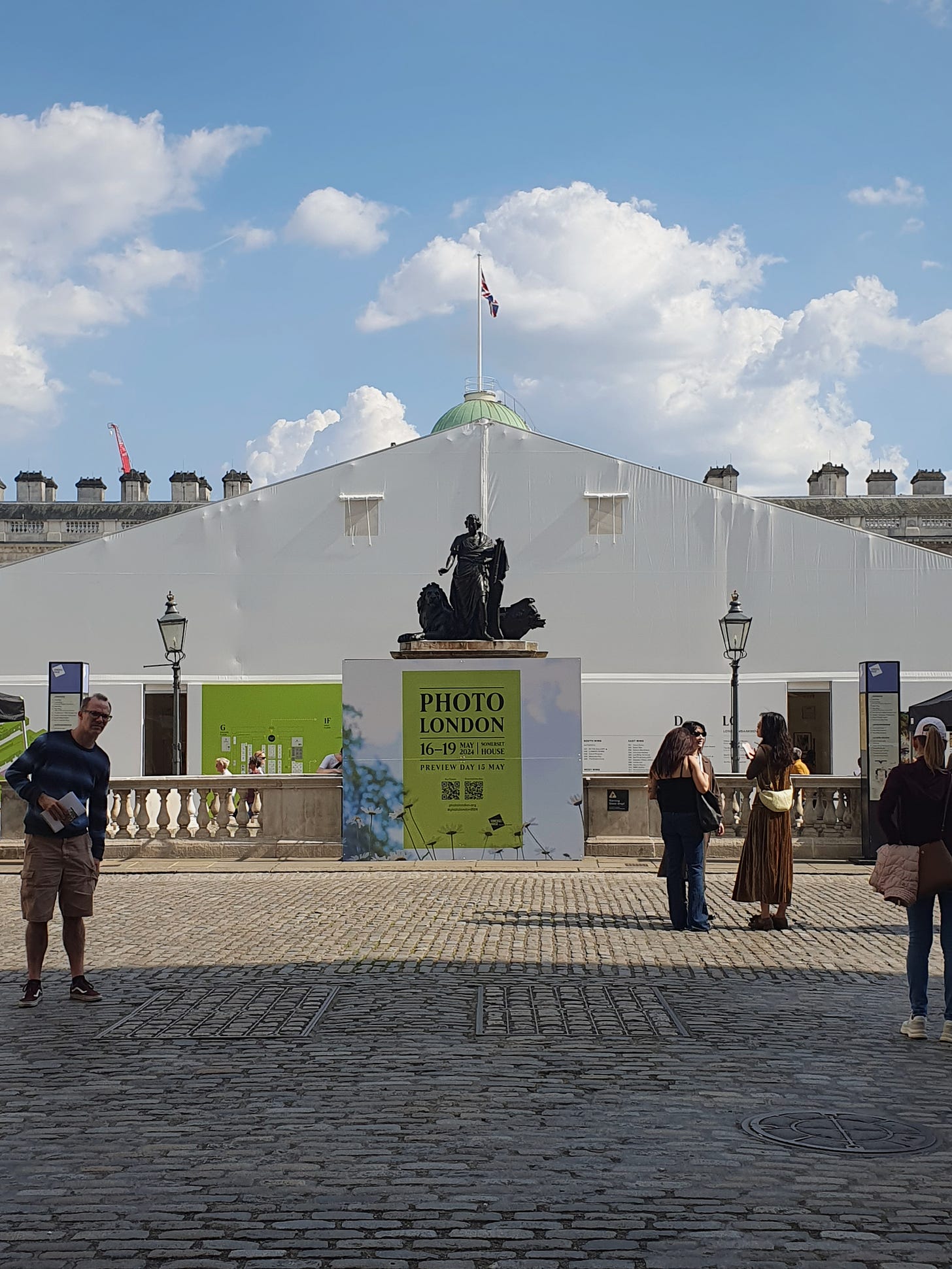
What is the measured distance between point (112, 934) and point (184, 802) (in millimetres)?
7095

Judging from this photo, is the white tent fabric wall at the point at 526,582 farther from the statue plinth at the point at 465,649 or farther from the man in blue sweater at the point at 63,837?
the man in blue sweater at the point at 63,837

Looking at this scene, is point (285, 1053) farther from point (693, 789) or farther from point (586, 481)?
Result: point (586, 481)

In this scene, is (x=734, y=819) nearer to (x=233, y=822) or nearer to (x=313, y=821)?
(x=313, y=821)

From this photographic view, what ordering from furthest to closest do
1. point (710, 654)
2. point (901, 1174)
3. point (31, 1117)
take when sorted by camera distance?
point (710, 654) → point (31, 1117) → point (901, 1174)

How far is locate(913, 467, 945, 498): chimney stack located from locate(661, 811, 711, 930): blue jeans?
65.7m

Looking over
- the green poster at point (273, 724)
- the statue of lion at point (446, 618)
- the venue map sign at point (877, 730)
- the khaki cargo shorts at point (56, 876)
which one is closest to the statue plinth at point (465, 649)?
the statue of lion at point (446, 618)

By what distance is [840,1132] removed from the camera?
215 inches

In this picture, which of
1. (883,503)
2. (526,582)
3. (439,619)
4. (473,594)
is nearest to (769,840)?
(473,594)

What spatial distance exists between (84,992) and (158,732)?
1224 inches

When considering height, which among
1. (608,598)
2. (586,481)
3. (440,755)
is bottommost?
(440,755)

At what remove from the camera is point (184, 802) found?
59.3 ft

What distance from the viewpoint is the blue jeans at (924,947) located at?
7438mm

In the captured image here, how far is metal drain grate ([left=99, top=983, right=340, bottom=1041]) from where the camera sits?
727cm

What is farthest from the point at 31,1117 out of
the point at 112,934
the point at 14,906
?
the point at 14,906
